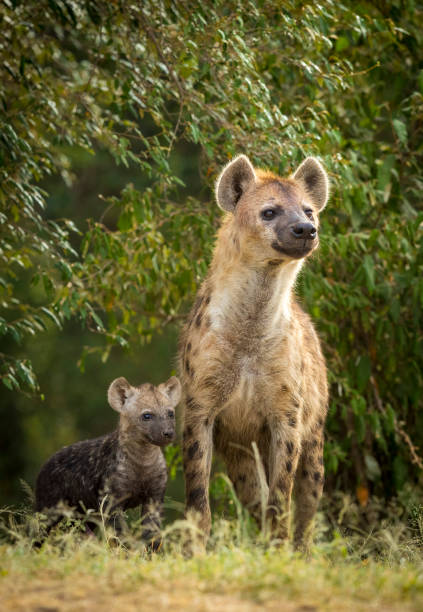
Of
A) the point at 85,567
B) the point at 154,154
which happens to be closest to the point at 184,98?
the point at 154,154

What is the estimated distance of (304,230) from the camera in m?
Answer: 3.80

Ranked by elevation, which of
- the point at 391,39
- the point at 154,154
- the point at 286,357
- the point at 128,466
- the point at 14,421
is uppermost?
the point at 391,39

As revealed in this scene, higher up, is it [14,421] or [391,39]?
[391,39]

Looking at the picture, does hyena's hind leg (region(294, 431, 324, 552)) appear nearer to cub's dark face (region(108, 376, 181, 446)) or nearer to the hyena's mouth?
cub's dark face (region(108, 376, 181, 446))

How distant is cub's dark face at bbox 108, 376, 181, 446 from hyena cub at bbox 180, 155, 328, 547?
5.7 inches

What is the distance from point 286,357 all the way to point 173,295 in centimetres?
193

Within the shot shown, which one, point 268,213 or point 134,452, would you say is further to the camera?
point 134,452

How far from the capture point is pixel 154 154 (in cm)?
462

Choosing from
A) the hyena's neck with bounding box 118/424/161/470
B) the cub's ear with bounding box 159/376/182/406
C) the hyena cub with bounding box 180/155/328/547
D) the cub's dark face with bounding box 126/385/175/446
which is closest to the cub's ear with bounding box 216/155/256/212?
the hyena cub with bounding box 180/155/328/547

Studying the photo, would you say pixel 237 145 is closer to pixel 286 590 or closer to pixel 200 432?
pixel 200 432

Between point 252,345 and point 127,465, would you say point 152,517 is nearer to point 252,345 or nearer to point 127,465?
point 127,465

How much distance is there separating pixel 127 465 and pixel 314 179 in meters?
1.66

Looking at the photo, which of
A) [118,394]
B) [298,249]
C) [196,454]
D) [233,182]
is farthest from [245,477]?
[233,182]

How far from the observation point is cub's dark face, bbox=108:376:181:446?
4.12 meters
